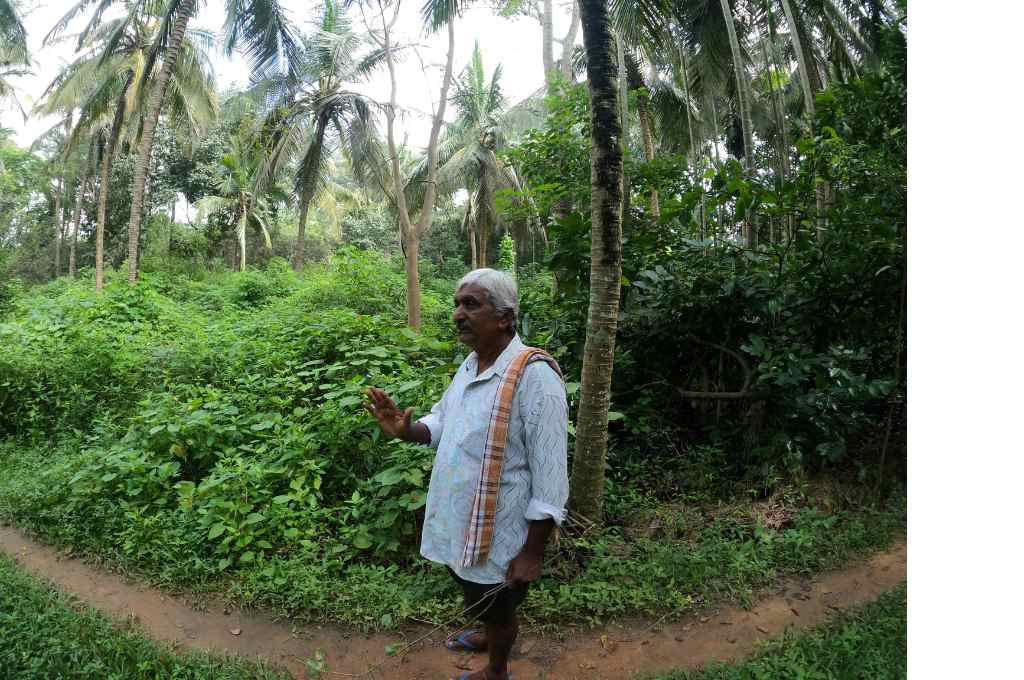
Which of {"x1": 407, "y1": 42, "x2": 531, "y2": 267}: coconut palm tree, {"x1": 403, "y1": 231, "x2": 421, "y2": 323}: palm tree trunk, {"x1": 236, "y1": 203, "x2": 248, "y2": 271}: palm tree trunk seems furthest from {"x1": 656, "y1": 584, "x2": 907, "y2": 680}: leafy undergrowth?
{"x1": 236, "y1": 203, "x2": 248, "y2": 271}: palm tree trunk

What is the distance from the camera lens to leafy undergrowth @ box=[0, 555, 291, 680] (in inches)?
100

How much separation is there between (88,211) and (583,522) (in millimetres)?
27214

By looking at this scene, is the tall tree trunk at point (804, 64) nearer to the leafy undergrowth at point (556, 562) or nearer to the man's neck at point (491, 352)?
the leafy undergrowth at point (556, 562)

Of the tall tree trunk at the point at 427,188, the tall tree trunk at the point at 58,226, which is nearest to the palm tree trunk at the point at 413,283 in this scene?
the tall tree trunk at the point at 427,188

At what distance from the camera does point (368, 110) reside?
1403 centimetres

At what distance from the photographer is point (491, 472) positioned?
2012mm

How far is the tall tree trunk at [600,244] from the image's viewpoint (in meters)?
3.30

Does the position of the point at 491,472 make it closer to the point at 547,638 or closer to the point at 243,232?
the point at 547,638

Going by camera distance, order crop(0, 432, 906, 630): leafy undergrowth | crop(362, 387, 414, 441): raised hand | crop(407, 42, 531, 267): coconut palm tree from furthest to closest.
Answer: crop(407, 42, 531, 267): coconut palm tree → crop(0, 432, 906, 630): leafy undergrowth → crop(362, 387, 414, 441): raised hand

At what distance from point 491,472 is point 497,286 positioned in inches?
24.5

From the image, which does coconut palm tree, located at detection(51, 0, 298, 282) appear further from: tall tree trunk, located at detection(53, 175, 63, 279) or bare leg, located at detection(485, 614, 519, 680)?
bare leg, located at detection(485, 614, 519, 680)

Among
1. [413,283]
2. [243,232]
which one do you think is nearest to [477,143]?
[243,232]

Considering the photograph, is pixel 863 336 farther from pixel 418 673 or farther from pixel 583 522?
pixel 418 673

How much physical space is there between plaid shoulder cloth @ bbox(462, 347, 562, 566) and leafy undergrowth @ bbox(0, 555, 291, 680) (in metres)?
1.25
